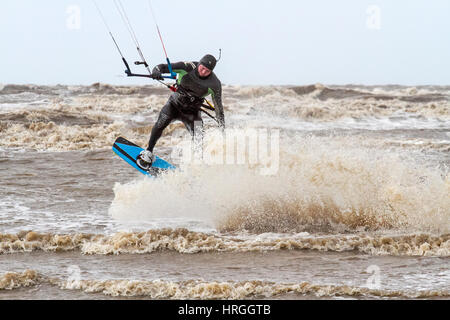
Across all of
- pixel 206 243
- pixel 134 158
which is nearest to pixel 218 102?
pixel 134 158

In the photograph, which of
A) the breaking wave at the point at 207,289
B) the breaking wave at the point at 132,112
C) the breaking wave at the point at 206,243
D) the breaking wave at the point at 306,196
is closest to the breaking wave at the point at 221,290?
the breaking wave at the point at 207,289

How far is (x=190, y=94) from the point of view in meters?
9.35

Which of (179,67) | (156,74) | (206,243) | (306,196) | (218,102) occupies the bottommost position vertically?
(206,243)

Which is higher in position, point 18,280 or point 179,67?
point 179,67

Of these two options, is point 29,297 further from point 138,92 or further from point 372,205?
point 138,92

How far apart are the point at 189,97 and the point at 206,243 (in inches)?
117

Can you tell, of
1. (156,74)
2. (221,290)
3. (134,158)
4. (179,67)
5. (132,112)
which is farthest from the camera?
(132,112)

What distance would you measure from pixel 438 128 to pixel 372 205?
16964mm

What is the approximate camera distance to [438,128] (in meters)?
23.8

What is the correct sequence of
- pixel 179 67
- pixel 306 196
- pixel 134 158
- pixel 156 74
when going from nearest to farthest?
pixel 306 196 → pixel 156 74 → pixel 179 67 → pixel 134 158

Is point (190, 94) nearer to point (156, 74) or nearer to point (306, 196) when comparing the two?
point (156, 74)

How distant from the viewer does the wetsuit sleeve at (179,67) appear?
8.94 metres

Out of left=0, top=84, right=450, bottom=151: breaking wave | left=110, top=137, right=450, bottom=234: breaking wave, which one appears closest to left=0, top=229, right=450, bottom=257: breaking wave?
left=110, top=137, right=450, bottom=234: breaking wave

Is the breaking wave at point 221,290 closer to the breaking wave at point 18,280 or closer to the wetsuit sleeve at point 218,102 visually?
the breaking wave at point 18,280
